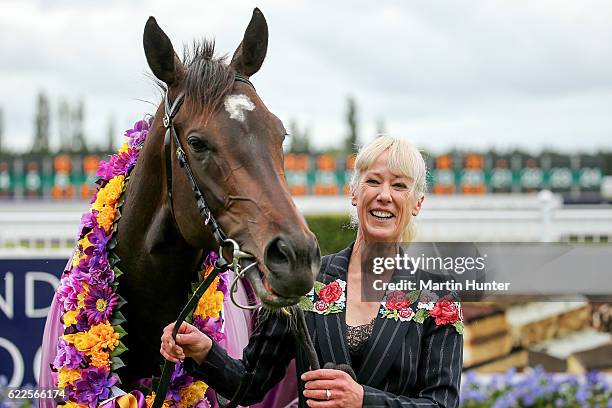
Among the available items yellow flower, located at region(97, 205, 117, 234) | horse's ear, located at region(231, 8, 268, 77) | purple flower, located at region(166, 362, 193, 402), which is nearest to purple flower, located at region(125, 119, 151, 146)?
yellow flower, located at region(97, 205, 117, 234)

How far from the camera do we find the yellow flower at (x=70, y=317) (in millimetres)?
2645

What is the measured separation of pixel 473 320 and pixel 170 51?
3.97 metres

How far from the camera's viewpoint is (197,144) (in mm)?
2209

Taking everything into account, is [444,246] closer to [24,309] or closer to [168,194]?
[168,194]

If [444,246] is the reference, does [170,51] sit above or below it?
above

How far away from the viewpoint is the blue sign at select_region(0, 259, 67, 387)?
5469 millimetres

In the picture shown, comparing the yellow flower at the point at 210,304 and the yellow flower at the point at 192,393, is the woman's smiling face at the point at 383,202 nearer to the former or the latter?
the yellow flower at the point at 210,304

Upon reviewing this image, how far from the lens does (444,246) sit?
357 cm

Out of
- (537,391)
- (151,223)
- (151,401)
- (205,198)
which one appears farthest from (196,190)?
(537,391)

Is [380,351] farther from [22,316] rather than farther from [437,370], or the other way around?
[22,316]

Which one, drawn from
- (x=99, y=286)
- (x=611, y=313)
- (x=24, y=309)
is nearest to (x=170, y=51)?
(x=99, y=286)

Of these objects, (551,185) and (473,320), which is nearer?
(473,320)

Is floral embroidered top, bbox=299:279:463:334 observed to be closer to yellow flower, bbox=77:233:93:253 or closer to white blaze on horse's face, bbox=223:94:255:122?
white blaze on horse's face, bbox=223:94:255:122

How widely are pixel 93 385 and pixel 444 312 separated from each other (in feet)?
3.67
